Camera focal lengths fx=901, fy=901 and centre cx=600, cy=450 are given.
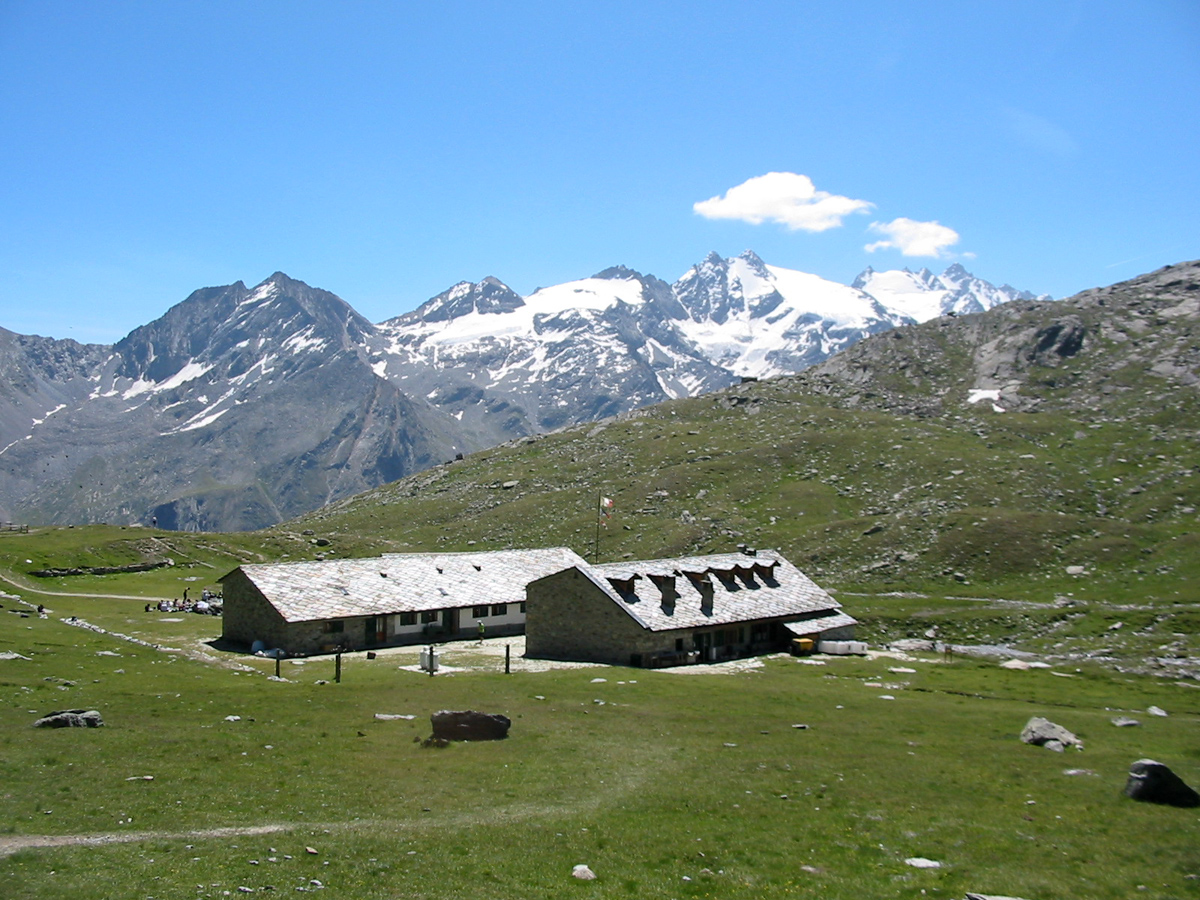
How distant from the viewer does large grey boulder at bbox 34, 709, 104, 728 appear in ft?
110

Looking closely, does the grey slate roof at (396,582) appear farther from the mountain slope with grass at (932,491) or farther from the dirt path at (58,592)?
the mountain slope with grass at (932,491)

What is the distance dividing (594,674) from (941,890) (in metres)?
39.1

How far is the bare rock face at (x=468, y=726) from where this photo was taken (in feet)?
120

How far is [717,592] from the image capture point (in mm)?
75375

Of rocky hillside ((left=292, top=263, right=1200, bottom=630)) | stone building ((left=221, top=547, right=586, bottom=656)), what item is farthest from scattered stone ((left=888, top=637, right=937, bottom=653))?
stone building ((left=221, top=547, right=586, bottom=656))

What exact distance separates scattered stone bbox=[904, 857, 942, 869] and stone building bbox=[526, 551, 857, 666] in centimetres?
4174

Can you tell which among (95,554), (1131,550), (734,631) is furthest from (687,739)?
(95,554)

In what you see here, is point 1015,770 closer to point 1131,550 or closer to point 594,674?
point 594,674

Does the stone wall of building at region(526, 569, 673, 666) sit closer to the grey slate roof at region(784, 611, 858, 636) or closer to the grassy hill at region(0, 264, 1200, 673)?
the grey slate roof at region(784, 611, 858, 636)

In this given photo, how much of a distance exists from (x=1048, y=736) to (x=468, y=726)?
2540cm

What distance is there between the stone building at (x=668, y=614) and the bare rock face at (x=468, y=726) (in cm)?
2891

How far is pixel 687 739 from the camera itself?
39406 millimetres

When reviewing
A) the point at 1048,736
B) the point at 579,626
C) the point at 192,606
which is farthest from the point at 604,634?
the point at 192,606

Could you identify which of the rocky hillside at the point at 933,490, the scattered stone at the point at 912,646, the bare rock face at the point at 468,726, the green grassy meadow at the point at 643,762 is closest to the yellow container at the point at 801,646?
the green grassy meadow at the point at 643,762
